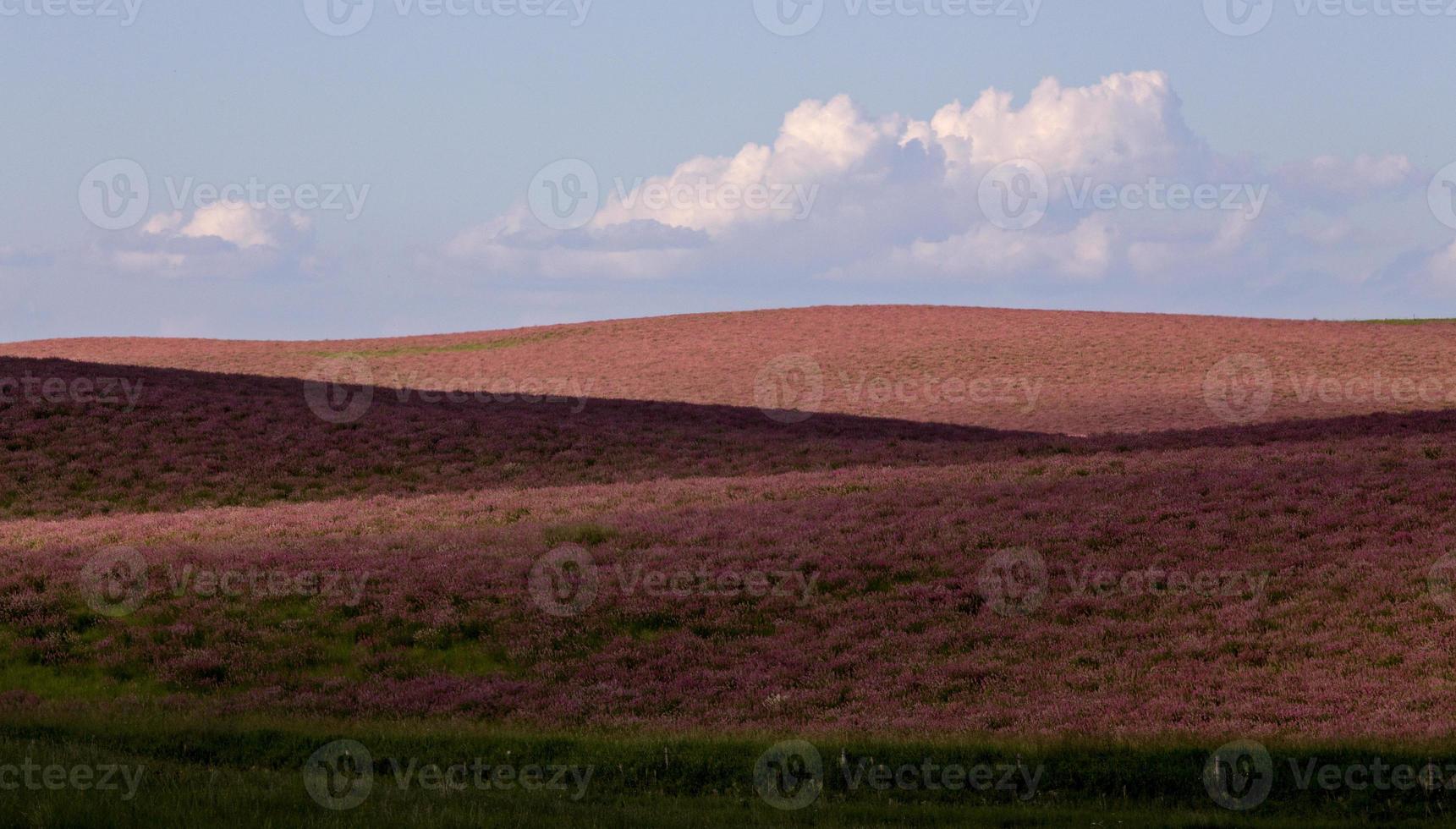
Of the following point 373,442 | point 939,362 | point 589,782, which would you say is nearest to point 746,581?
point 589,782

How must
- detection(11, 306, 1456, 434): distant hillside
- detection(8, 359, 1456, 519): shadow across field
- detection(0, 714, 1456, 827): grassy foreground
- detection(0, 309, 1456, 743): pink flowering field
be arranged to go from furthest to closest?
detection(11, 306, 1456, 434): distant hillside
detection(8, 359, 1456, 519): shadow across field
detection(0, 309, 1456, 743): pink flowering field
detection(0, 714, 1456, 827): grassy foreground

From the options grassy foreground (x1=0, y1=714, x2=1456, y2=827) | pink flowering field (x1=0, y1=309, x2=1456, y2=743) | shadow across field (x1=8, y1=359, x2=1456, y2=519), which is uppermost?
shadow across field (x1=8, y1=359, x2=1456, y2=519)

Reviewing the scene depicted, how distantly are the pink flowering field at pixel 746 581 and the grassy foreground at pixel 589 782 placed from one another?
4.22 feet

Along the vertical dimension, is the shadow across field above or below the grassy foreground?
above

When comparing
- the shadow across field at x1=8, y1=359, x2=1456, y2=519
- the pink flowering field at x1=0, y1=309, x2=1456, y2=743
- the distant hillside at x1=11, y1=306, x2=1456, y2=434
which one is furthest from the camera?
the distant hillside at x1=11, y1=306, x2=1456, y2=434

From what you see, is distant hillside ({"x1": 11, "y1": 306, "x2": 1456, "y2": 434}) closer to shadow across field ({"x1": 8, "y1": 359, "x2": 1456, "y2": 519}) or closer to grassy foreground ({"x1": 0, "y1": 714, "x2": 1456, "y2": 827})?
shadow across field ({"x1": 8, "y1": 359, "x2": 1456, "y2": 519})

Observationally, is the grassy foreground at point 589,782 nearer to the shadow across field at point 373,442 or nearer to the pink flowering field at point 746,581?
the pink flowering field at point 746,581

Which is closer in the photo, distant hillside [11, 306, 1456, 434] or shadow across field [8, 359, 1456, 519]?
shadow across field [8, 359, 1456, 519]

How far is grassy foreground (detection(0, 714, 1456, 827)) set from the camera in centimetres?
1029

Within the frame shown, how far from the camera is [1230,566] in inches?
813

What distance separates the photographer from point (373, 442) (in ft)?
133

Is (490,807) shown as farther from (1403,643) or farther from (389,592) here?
(1403,643)

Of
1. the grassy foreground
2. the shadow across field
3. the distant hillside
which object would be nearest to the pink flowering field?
the shadow across field

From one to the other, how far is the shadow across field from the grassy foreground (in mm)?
20011
